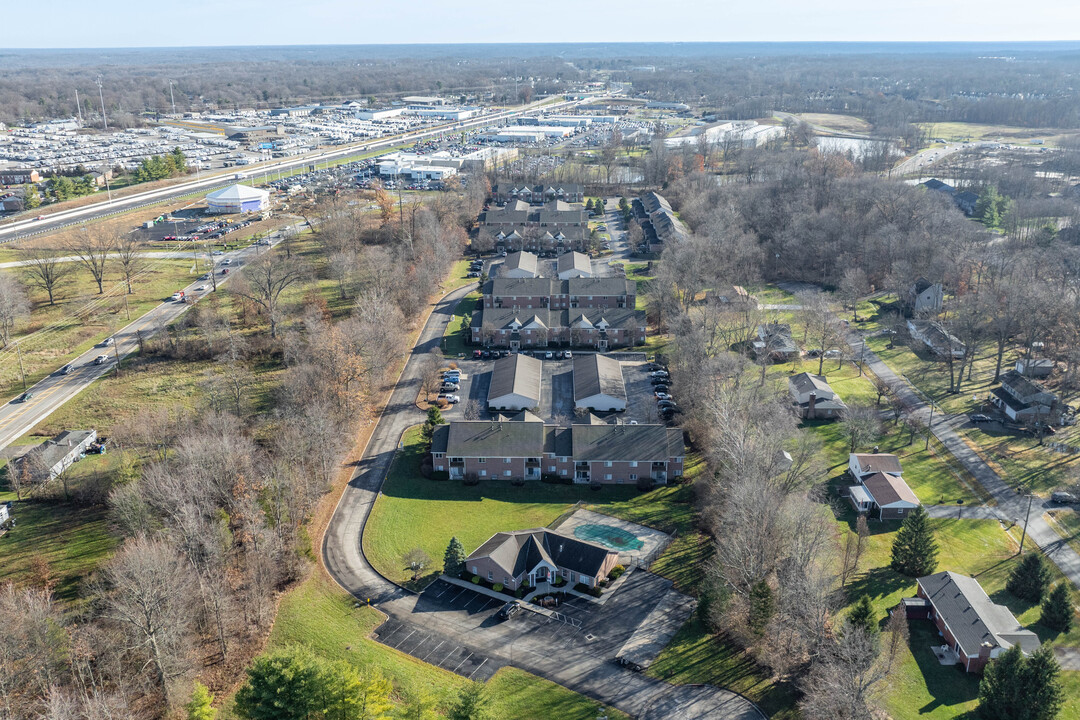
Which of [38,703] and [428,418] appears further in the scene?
[428,418]

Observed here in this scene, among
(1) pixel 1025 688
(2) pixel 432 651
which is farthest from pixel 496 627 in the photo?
Result: (1) pixel 1025 688

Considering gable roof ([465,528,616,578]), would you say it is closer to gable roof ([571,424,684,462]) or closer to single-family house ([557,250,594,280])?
gable roof ([571,424,684,462])

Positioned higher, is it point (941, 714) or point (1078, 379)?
point (1078, 379)

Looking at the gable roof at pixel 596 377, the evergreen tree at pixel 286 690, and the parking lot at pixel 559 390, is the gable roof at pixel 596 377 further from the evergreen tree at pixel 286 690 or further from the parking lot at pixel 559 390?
the evergreen tree at pixel 286 690

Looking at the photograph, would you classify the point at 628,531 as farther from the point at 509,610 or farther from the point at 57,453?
the point at 57,453

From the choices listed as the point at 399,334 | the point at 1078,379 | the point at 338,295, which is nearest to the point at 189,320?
the point at 338,295

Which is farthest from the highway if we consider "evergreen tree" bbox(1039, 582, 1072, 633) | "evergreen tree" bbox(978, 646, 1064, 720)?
"evergreen tree" bbox(1039, 582, 1072, 633)

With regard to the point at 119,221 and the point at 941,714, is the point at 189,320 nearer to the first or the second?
the point at 119,221
